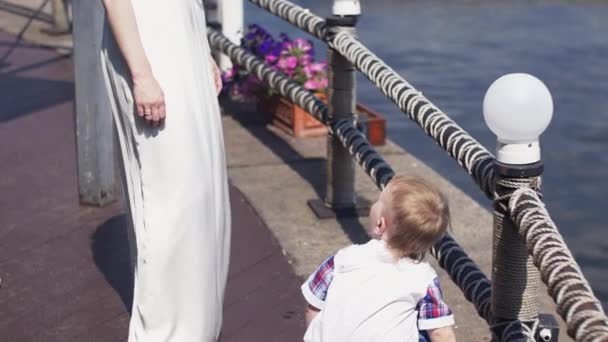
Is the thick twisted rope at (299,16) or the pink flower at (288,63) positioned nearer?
the thick twisted rope at (299,16)

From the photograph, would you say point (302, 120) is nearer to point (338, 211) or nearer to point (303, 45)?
point (303, 45)

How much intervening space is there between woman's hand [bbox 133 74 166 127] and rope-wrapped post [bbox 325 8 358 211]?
2.12 metres

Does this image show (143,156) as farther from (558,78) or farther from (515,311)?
(558,78)

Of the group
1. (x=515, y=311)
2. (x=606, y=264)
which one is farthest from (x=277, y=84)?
(x=515, y=311)

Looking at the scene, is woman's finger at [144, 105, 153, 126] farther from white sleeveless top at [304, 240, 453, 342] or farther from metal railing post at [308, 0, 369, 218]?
metal railing post at [308, 0, 369, 218]

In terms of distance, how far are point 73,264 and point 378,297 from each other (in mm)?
2320

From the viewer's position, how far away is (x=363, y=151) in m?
5.54

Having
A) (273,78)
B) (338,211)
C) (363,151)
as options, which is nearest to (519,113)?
(363,151)

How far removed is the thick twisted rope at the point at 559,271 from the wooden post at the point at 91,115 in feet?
8.36

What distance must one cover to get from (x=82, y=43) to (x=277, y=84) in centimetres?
133

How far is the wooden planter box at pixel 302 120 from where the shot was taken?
23.9ft

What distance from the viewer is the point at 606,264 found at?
682 cm

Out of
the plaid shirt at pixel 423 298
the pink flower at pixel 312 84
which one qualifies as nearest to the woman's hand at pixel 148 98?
the plaid shirt at pixel 423 298

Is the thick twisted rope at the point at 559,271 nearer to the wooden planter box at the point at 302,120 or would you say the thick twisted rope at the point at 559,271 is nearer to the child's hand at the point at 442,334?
the child's hand at the point at 442,334
